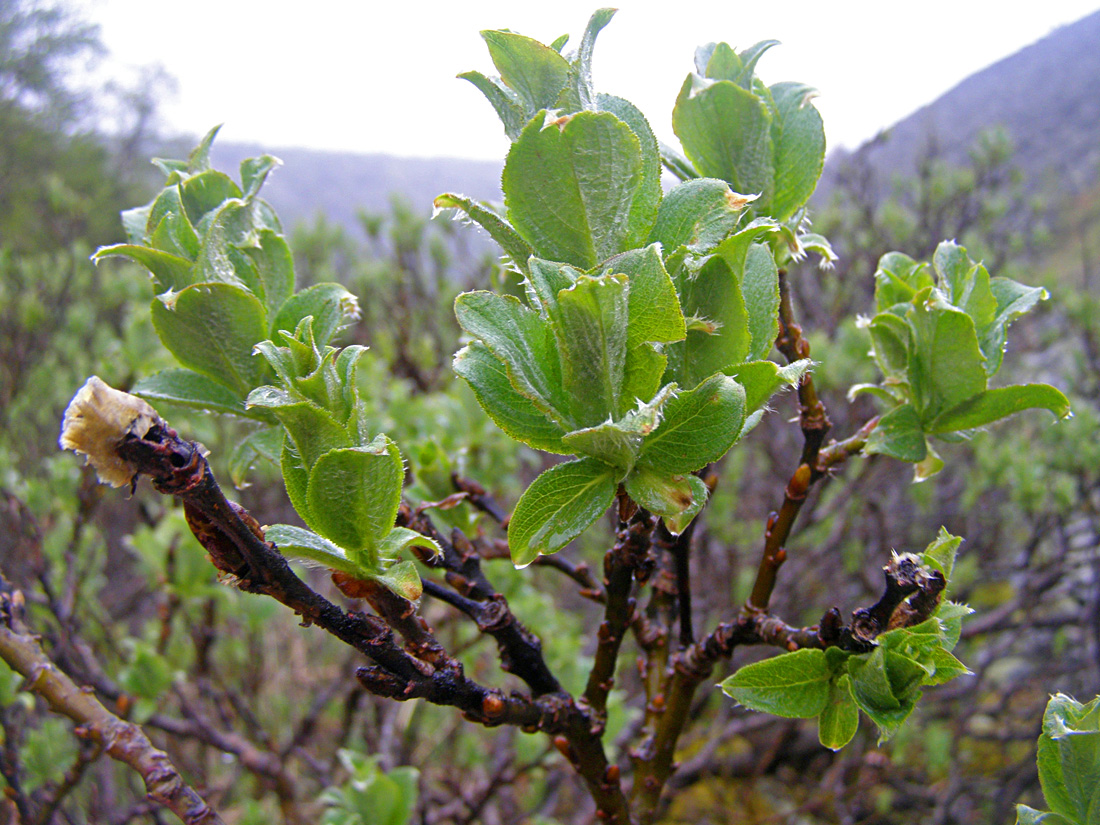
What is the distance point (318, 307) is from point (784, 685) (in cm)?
62

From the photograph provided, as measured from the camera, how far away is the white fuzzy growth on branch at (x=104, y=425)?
17.7 inches

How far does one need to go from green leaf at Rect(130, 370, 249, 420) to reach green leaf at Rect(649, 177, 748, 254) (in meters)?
0.48

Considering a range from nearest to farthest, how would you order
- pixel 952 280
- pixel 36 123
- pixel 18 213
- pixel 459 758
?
pixel 952 280 < pixel 459 758 < pixel 18 213 < pixel 36 123

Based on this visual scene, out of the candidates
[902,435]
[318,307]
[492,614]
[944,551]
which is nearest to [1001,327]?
[902,435]

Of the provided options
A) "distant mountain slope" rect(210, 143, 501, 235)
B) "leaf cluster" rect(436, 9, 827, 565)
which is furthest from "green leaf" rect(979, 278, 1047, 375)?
"distant mountain slope" rect(210, 143, 501, 235)

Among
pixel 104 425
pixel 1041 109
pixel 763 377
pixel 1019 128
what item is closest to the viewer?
pixel 104 425

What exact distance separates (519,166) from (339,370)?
0.77 feet

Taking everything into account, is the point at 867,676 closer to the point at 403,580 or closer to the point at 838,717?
the point at 838,717

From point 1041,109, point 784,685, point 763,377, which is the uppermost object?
point 1041,109

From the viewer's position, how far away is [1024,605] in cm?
311

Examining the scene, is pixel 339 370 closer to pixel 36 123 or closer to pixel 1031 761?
pixel 1031 761

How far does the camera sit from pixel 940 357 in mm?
761

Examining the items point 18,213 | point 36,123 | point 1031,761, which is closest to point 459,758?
point 1031,761

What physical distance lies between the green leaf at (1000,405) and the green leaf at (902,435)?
22mm
